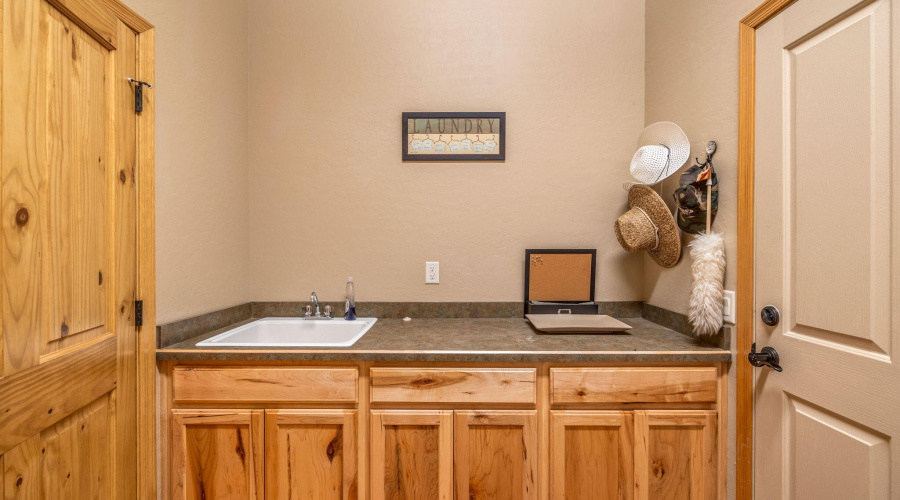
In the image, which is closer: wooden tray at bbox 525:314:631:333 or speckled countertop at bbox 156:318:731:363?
speckled countertop at bbox 156:318:731:363

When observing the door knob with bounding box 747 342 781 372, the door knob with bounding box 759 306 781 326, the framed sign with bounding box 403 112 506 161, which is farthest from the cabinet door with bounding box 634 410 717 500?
the framed sign with bounding box 403 112 506 161

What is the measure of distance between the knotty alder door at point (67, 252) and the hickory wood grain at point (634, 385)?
1.47 meters

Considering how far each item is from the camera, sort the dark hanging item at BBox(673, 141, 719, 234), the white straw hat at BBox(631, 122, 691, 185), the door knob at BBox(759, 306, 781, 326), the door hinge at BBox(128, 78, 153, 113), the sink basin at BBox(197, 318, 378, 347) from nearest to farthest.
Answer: the door knob at BBox(759, 306, 781, 326), the door hinge at BBox(128, 78, 153, 113), the dark hanging item at BBox(673, 141, 719, 234), the white straw hat at BBox(631, 122, 691, 185), the sink basin at BBox(197, 318, 378, 347)

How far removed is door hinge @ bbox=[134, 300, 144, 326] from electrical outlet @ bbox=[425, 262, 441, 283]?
116 cm

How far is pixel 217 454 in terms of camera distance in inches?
54.4

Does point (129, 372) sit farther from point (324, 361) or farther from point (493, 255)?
point (493, 255)

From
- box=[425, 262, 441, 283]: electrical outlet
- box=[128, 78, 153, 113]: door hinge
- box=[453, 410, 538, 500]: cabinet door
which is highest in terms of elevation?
box=[128, 78, 153, 113]: door hinge

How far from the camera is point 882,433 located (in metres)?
0.90

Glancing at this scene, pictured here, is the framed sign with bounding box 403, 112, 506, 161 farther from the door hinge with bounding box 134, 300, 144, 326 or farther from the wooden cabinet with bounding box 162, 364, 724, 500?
the door hinge with bounding box 134, 300, 144, 326

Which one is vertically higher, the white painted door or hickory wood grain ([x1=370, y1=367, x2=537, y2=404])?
the white painted door

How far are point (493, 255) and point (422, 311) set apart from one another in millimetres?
471

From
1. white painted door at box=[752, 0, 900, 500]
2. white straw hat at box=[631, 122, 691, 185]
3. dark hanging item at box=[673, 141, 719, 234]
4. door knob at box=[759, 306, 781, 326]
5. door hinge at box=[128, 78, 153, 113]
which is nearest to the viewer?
white painted door at box=[752, 0, 900, 500]

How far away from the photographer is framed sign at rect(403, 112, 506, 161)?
193 cm

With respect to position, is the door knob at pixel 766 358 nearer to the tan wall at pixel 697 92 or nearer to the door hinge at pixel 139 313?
the tan wall at pixel 697 92
